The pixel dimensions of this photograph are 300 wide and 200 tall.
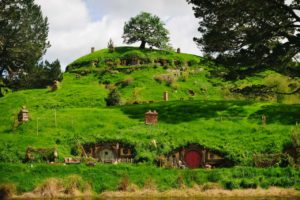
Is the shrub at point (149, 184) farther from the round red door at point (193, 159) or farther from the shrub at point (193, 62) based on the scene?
the shrub at point (193, 62)

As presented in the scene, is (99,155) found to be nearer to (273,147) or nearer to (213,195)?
(213,195)

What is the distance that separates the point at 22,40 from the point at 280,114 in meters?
40.4

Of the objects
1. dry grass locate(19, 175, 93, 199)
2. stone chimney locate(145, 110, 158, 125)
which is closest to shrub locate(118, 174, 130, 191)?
dry grass locate(19, 175, 93, 199)

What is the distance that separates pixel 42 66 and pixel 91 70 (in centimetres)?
992

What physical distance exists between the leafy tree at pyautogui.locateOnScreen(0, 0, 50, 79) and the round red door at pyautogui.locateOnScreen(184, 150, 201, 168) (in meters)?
36.5

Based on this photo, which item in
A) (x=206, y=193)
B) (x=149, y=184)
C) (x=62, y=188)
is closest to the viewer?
(x=62, y=188)

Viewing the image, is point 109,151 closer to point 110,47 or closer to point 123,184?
point 123,184

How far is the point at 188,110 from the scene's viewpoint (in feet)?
178

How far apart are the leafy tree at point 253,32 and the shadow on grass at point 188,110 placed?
5.56m

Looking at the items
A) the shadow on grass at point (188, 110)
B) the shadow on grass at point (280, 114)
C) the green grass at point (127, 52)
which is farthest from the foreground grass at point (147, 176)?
the green grass at point (127, 52)

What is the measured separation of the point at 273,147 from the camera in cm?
4331

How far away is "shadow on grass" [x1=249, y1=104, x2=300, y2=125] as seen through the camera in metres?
49.3

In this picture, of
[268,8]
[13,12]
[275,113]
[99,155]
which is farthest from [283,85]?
[13,12]

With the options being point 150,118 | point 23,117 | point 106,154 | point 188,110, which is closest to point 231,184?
point 106,154
